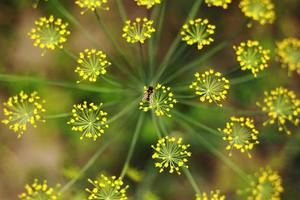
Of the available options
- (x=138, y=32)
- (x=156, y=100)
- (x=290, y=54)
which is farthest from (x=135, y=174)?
(x=290, y=54)

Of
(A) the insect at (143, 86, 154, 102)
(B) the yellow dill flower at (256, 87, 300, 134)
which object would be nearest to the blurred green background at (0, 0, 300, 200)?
(B) the yellow dill flower at (256, 87, 300, 134)

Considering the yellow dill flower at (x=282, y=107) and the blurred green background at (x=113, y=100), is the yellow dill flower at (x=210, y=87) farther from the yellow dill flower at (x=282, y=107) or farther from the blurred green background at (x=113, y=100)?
the blurred green background at (x=113, y=100)

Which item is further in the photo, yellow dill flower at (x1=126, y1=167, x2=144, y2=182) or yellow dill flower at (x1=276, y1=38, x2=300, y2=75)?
yellow dill flower at (x1=126, y1=167, x2=144, y2=182)

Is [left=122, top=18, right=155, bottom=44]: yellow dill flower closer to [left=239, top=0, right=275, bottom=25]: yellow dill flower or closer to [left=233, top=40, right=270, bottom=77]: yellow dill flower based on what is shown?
[left=233, top=40, right=270, bottom=77]: yellow dill flower

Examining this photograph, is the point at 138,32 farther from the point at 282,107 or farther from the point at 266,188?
the point at 266,188

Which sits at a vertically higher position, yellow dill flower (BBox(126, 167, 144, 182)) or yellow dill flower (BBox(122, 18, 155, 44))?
yellow dill flower (BBox(122, 18, 155, 44))

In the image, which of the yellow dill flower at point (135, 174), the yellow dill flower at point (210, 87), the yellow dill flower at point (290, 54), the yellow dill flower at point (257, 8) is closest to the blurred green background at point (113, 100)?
the yellow dill flower at point (135, 174)

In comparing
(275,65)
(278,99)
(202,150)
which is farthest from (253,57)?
(202,150)

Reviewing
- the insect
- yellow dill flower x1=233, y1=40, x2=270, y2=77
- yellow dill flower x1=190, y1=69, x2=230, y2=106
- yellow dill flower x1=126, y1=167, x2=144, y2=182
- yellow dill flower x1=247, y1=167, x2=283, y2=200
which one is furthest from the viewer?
yellow dill flower x1=126, y1=167, x2=144, y2=182
